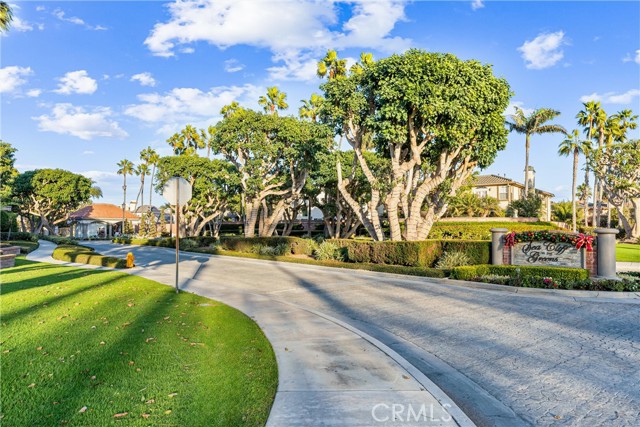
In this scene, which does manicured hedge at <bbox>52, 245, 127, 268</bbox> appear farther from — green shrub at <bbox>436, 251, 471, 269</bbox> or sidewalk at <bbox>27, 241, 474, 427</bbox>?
green shrub at <bbox>436, 251, 471, 269</bbox>

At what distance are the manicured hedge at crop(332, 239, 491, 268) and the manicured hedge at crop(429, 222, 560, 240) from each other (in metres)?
14.8

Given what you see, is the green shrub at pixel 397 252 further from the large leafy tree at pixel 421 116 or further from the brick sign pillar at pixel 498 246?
the brick sign pillar at pixel 498 246

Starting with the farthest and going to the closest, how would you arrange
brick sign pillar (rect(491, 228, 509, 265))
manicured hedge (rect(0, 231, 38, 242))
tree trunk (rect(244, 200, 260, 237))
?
manicured hedge (rect(0, 231, 38, 242)) → tree trunk (rect(244, 200, 260, 237)) → brick sign pillar (rect(491, 228, 509, 265))

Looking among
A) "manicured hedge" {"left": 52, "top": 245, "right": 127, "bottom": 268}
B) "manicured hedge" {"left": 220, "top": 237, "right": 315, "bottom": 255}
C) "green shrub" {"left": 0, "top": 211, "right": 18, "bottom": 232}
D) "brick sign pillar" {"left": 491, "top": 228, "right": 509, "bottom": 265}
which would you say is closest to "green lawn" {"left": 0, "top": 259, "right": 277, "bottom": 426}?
"manicured hedge" {"left": 52, "top": 245, "right": 127, "bottom": 268}

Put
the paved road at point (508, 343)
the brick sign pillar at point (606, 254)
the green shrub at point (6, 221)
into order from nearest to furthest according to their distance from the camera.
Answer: the paved road at point (508, 343) → the brick sign pillar at point (606, 254) → the green shrub at point (6, 221)

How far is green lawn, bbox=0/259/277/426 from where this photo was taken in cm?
414

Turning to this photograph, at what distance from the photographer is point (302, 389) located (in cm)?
508

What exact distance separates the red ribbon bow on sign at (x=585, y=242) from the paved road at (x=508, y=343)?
414 cm

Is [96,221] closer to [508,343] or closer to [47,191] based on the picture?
[47,191]

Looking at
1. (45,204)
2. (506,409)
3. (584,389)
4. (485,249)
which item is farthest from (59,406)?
(45,204)

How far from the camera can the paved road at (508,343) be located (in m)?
5.02

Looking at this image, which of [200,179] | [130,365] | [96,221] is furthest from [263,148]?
[96,221]

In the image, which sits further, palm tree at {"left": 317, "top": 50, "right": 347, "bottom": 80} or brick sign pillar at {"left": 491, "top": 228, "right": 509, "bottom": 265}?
palm tree at {"left": 317, "top": 50, "right": 347, "bottom": 80}

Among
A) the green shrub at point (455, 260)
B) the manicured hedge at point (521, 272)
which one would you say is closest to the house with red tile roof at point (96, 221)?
the green shrub at point (455, 260)
